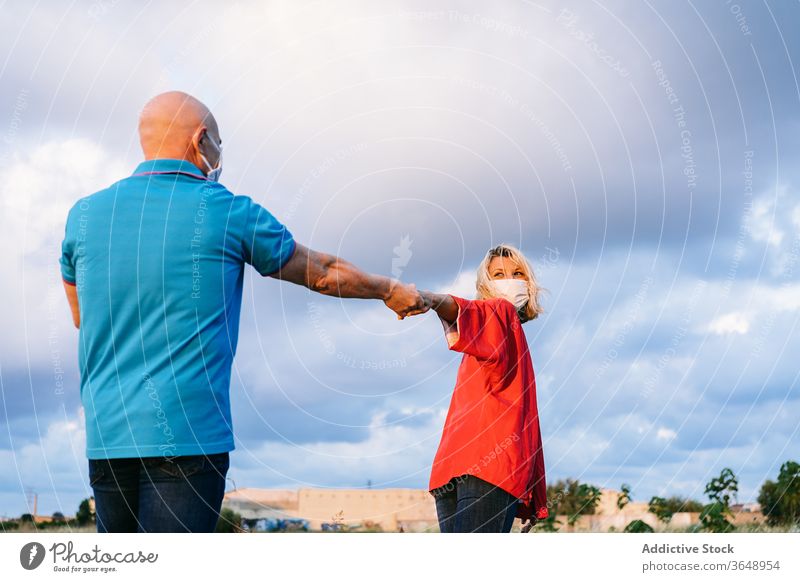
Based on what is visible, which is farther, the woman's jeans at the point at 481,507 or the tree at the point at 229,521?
the tree at the point at 229,521

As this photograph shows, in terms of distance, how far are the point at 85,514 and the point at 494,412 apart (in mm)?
5347

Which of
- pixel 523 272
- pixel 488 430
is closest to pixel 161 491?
pixel 488 430

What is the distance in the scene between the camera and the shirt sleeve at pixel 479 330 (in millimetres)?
7598

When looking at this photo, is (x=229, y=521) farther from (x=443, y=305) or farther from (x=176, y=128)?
(x=176, y=128)

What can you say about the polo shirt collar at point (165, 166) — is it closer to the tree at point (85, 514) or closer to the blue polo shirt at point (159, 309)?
the blue polo shirt at point (159, 309)

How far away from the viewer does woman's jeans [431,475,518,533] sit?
7.57 meters

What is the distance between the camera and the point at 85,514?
1045 centimetres

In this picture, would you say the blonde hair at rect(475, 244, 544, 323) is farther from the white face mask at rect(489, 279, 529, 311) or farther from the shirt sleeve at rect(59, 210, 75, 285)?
the shirt sleeve at rect(59, 210, 75, 285)

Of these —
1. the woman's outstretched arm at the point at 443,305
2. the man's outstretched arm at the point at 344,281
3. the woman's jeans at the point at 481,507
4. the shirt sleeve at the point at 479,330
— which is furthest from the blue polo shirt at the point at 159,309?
the woman's jeans at the point at 481,507

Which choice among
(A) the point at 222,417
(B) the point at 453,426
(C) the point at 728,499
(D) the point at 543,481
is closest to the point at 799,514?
(C) the point at 728,499

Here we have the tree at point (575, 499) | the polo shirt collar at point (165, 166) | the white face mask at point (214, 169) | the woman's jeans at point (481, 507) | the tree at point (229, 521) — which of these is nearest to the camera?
the polo shirt collar at point (165, 166)

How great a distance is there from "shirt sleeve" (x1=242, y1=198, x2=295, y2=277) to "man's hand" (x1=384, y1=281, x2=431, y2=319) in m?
1.66

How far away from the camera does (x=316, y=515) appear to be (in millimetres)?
9453

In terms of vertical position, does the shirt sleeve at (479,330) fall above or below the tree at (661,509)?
above
